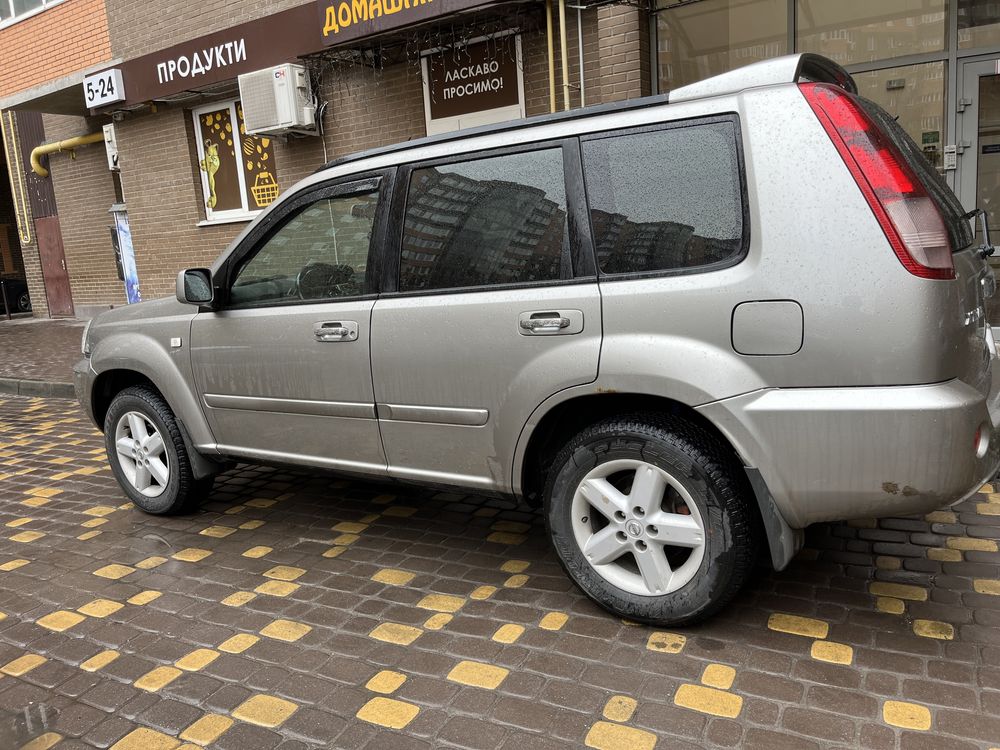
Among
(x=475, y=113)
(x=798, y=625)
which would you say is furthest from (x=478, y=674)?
(x=475, y=113)

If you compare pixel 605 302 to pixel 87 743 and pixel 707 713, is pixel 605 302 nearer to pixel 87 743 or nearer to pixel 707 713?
pixel 707 713

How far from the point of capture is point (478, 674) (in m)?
2.73

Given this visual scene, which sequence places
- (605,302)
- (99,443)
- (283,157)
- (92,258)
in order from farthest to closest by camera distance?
(92,258)
(283,157)
(99,443)
(605,302)

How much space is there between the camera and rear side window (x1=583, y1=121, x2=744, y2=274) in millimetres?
2631

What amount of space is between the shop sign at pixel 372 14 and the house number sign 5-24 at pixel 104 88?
14.1ft

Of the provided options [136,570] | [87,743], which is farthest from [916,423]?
[136,570]

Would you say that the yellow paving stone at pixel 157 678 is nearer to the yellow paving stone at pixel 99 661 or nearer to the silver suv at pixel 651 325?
the yellow paving stone at pixel 99 661

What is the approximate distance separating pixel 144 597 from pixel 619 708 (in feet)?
7.17

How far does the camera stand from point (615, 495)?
290cm

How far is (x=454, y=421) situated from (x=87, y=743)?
1650mm

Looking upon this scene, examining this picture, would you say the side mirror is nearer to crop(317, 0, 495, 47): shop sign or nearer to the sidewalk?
crop(317, 0, 495, 47): shop sign

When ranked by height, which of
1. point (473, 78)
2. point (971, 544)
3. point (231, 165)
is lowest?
point (971, 544)

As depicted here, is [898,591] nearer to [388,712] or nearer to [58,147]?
[388,712]

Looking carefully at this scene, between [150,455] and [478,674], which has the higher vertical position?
[150,455]
